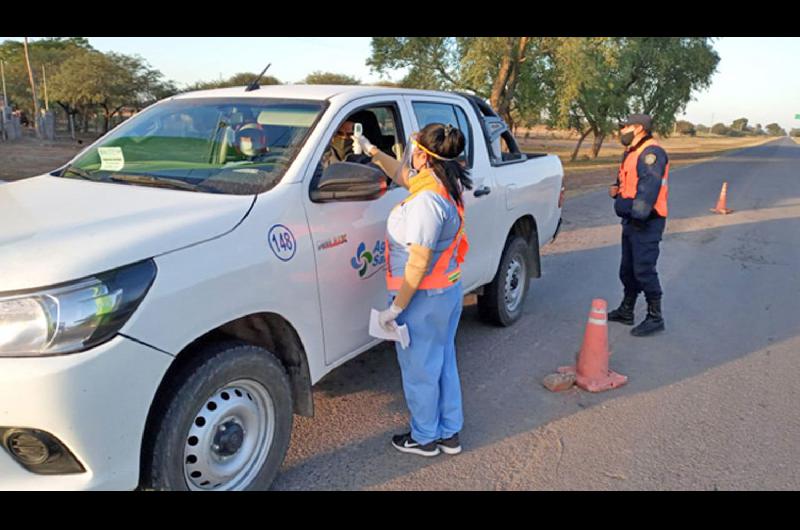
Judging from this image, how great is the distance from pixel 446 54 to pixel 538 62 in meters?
3.94

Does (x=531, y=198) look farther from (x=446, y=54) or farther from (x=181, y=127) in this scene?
(x=446, y=54)

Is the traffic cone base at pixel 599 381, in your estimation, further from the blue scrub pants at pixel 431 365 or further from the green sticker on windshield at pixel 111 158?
the green sticker on windshield at pixel 111 158

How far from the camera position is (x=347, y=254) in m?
3.21

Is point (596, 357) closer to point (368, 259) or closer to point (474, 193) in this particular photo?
point (474, 193)

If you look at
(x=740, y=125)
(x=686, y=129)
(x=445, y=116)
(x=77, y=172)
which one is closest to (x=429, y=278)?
(x=445, y=116)

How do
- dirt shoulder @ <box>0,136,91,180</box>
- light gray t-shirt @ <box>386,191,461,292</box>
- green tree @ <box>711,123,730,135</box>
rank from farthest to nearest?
green tree @ <box>711,123,730,135</box> < dirt shoulder @ <box>0,136,91,180</box> < light gray t-shirt @ <box>386,191,461,292</box>

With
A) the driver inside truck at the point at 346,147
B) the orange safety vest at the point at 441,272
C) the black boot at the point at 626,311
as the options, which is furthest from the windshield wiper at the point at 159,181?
the black boot at the point at 626,311

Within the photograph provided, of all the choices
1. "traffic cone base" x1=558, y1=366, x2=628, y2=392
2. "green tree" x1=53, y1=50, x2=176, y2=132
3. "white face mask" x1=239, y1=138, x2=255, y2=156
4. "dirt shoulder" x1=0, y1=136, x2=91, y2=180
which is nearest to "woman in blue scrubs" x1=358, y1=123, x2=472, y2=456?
"white face mask" x1=239, y1=138, x2=255, y2=156

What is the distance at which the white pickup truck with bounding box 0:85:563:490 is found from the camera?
2.06 metres

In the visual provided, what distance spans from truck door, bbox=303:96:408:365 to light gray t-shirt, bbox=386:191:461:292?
0.75 ft

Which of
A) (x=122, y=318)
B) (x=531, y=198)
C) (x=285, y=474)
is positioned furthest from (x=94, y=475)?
(x=531, y=198)

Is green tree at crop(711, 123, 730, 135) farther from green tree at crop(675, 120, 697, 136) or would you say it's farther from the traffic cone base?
the traffic cone base
